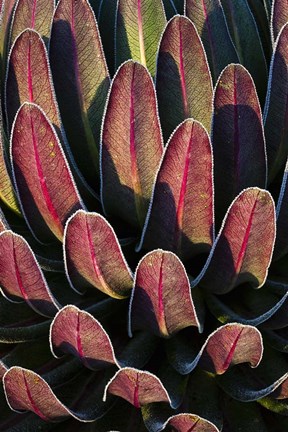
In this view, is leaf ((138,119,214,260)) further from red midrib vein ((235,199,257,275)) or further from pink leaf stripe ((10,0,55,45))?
pink leaf stripe ((10,0,55,45))

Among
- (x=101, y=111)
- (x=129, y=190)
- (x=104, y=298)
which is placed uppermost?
(x=101, y=111)

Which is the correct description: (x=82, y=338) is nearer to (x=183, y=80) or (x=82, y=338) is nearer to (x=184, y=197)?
(x=184, y=197)

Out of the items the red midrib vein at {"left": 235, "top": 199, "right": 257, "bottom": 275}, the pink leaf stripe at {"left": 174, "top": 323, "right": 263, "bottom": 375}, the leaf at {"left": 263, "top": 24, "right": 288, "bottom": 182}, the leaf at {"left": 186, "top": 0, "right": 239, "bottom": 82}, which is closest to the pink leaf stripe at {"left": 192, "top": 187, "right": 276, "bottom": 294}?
the red midrib vein at {"left": 235, "top": 199, "right": 257, "bottom": 275}

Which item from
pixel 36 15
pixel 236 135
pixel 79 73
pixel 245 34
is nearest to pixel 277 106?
pixel 236 135

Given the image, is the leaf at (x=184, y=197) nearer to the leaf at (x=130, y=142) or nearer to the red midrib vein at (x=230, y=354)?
the leaf at (x=130, y=142)

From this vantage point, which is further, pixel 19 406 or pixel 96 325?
pixel 19 406

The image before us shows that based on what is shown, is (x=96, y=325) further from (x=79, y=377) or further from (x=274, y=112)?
(x=274, y=112)

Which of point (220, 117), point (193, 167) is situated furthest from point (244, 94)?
point (193, 167)
